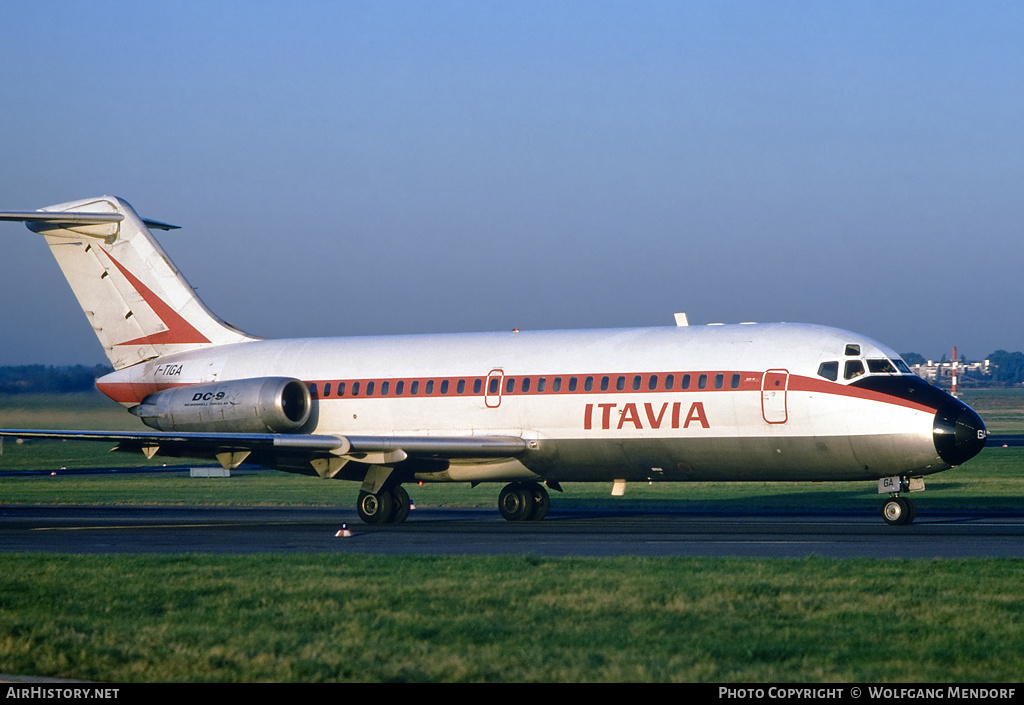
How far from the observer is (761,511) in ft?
100

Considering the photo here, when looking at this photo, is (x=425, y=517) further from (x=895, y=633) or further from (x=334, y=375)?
(x=895, y=633)

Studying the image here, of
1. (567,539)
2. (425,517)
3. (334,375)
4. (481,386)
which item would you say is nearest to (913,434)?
(567,539)

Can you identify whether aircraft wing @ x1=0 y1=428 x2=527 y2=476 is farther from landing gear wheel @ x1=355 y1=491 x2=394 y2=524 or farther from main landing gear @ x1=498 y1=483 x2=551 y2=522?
main landing gear @ x1=498 y1=483 x2=551 y2=522

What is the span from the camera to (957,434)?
2266 centimetres

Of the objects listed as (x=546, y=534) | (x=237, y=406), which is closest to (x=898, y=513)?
(x=546, y=534)

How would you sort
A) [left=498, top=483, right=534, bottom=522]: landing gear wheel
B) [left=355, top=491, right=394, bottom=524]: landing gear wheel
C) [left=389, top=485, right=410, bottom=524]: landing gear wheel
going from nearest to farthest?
[left=355, top=491, right=394, bottom=524]: landing gear wheel, [left=389, top=485, right=410, bottom=524]: landing gear wheel, [left=498, top=483, right=534, bottom=522]: landing gear wheel

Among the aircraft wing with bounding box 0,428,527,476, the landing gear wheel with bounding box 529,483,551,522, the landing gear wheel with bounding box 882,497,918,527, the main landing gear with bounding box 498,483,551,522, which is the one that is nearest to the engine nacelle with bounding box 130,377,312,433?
the aircraft wing with bounding box 0,428,527,476

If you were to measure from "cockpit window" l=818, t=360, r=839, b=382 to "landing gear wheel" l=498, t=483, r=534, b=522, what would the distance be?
7.62 meters

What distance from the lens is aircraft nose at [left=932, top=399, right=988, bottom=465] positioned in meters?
22.7

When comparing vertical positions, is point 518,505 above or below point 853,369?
below

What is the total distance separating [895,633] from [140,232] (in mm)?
25289

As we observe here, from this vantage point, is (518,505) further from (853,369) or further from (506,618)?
(506,618)

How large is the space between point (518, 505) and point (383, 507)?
320cm

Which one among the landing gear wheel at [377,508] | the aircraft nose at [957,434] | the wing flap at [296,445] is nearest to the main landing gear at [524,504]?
A: the wing flap at [296,445]
